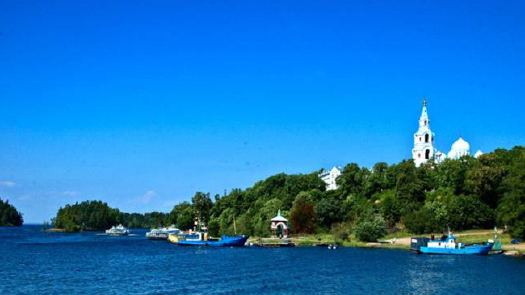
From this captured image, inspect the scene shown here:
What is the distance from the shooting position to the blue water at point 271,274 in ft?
184

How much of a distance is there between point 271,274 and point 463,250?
38.5m

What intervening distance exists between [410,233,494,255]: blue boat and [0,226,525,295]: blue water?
9.22ft

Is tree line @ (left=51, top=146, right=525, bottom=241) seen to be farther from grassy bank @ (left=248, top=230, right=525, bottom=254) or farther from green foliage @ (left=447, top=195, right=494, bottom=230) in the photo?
grassy bank @ (left=248, top=230, right=525, bottom=254)

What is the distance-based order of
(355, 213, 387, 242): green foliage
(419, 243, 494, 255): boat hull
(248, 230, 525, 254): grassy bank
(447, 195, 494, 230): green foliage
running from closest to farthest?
(419, 243, 494, 255): boat hull < (248, 230, 525, 254): grassy bank < (447, 195, 494, 230): green foliage < (355, 213, 387, 242): green foliage

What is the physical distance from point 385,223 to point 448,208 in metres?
14.0

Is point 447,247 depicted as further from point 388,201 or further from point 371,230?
point 388,201

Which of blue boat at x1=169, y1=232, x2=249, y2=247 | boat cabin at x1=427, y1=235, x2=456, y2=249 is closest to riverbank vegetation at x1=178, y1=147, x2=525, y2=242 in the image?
boat cabin at x1=427, y1=235, x2=456, y2=249

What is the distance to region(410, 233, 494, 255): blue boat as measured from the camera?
87.5 m

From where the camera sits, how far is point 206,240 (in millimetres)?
136625

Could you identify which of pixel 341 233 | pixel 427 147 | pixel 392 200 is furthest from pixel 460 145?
pixel 341 233

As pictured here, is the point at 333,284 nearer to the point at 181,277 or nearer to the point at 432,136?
the point at 181,277

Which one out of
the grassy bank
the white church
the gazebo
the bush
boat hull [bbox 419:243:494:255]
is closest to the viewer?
boat hull [bbox 419:243:494:255]

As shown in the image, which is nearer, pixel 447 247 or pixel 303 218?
pixel 447 247

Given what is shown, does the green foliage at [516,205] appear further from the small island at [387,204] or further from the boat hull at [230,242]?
the boat hull at [230,242]
